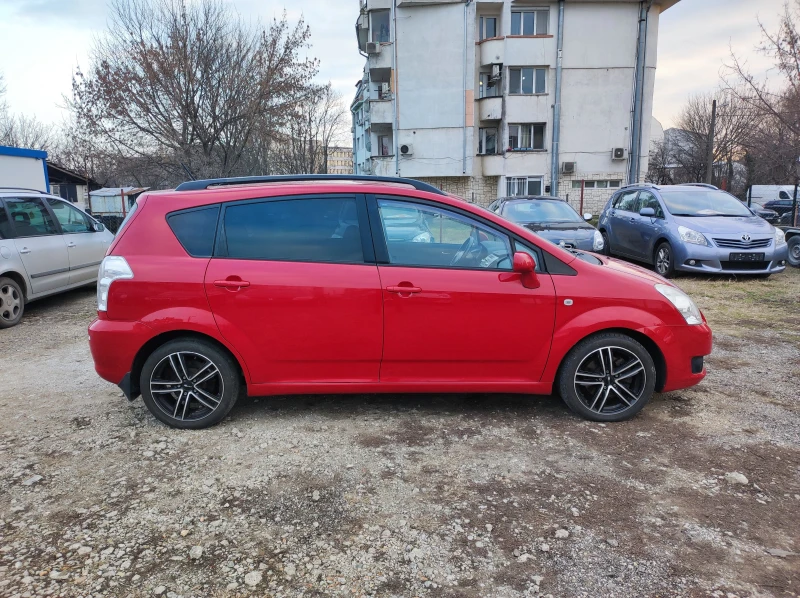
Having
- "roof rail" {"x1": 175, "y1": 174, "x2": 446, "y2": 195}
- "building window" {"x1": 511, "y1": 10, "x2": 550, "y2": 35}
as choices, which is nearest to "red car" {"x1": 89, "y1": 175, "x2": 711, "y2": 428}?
"roof rail" {"x1": 175, "y1": 174, "x2": 446, "y2": 195}

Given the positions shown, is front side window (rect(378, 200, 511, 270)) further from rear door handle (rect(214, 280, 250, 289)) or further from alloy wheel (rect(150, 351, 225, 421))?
alloy wheel (rect(150, 351, 225, 421))

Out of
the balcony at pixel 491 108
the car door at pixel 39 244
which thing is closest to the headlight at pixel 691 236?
the car door at pixel 39 244

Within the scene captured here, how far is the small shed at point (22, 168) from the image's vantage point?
1259 cm

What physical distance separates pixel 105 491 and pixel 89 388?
6.70 feet

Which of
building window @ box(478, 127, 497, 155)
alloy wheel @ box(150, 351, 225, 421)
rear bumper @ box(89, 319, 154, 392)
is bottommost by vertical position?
alloy wheel @ box(150, 351, 225, 421)

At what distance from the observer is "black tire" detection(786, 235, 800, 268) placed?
10.8 m

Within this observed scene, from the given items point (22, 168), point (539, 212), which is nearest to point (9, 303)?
point (22, 168)

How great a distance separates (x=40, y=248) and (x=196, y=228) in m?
5.55

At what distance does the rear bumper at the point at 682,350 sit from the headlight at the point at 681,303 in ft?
0.18

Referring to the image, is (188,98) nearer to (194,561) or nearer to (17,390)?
(17,390)

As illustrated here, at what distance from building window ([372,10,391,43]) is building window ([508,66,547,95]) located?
7.52m

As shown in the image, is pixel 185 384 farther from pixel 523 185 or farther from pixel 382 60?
pixel 382 60

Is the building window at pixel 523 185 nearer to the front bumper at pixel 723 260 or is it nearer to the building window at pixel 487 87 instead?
the building window at pixel 487 87

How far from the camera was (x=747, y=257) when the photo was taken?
29.7 feet
